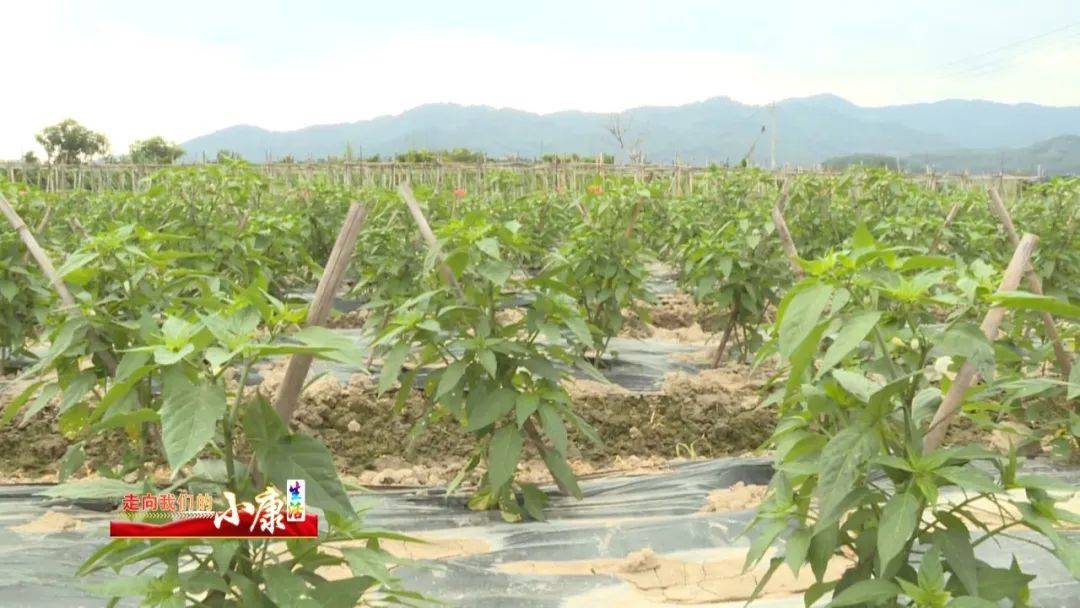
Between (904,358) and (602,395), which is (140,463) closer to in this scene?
(904,358)

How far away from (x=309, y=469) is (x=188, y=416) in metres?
0.25

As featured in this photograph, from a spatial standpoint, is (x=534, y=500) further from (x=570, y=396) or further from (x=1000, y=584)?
(x=1000, y=584)

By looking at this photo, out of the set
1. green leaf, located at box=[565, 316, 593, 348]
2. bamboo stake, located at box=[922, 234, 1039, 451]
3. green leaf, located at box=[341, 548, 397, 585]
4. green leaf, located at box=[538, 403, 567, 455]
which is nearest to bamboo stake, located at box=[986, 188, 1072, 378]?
bamboo stake, located at box=[922, 234, 1039, 451]

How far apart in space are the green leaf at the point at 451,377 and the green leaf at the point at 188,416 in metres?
1.90

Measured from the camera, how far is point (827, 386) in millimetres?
2078

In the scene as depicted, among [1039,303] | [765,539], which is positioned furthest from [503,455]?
[1039,303]

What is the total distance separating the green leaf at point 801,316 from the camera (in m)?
1.76

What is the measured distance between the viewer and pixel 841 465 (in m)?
1.83

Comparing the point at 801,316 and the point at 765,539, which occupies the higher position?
the point at 801,316

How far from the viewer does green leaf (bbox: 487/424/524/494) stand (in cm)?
367

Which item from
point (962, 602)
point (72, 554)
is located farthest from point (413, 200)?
point (962, 602)

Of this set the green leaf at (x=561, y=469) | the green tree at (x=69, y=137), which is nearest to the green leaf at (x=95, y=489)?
the green leaf at (x=561, y=469)

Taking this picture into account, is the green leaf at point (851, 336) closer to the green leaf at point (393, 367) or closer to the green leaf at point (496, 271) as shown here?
the green leaf at point (496, 271)

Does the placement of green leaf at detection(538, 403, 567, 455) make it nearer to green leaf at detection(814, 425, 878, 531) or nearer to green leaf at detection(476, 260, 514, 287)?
green leaf at detection(476, 260, 514, 287)
